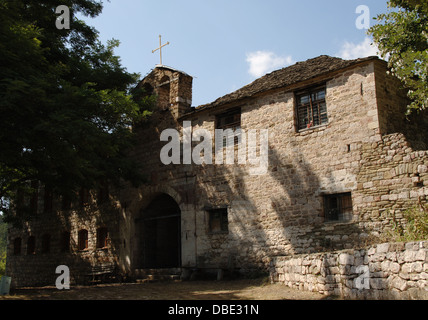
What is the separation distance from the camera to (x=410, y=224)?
10.2 meters

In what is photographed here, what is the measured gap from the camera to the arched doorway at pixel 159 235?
17188mm

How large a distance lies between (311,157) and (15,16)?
8859mm

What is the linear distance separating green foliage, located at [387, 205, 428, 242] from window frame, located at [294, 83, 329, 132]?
141 inches


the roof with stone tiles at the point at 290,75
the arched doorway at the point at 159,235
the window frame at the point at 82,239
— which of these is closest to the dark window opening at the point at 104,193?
the window frame at the point at 82,239

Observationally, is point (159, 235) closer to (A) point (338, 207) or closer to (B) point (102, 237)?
(B) point (102, 237)

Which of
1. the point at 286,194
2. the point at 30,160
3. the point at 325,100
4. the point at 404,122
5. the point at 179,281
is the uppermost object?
the point at 325,100

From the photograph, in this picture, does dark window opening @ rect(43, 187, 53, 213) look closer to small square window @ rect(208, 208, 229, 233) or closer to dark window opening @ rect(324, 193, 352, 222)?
small square window @ rect(208, 208, 229, 233)

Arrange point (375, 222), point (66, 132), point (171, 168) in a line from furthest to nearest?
point (171, 168), point (375, 222), point (66, 132)

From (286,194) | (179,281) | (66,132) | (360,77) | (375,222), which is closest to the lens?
(66,132)

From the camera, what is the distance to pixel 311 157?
41.6ft

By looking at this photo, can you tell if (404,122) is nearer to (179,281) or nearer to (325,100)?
(325,100)

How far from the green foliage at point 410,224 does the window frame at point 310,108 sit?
3586 mm

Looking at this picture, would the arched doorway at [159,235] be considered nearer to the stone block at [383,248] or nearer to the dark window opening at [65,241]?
the dark window opening at [65,241]

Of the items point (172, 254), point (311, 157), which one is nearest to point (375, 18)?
point (311, 157)
